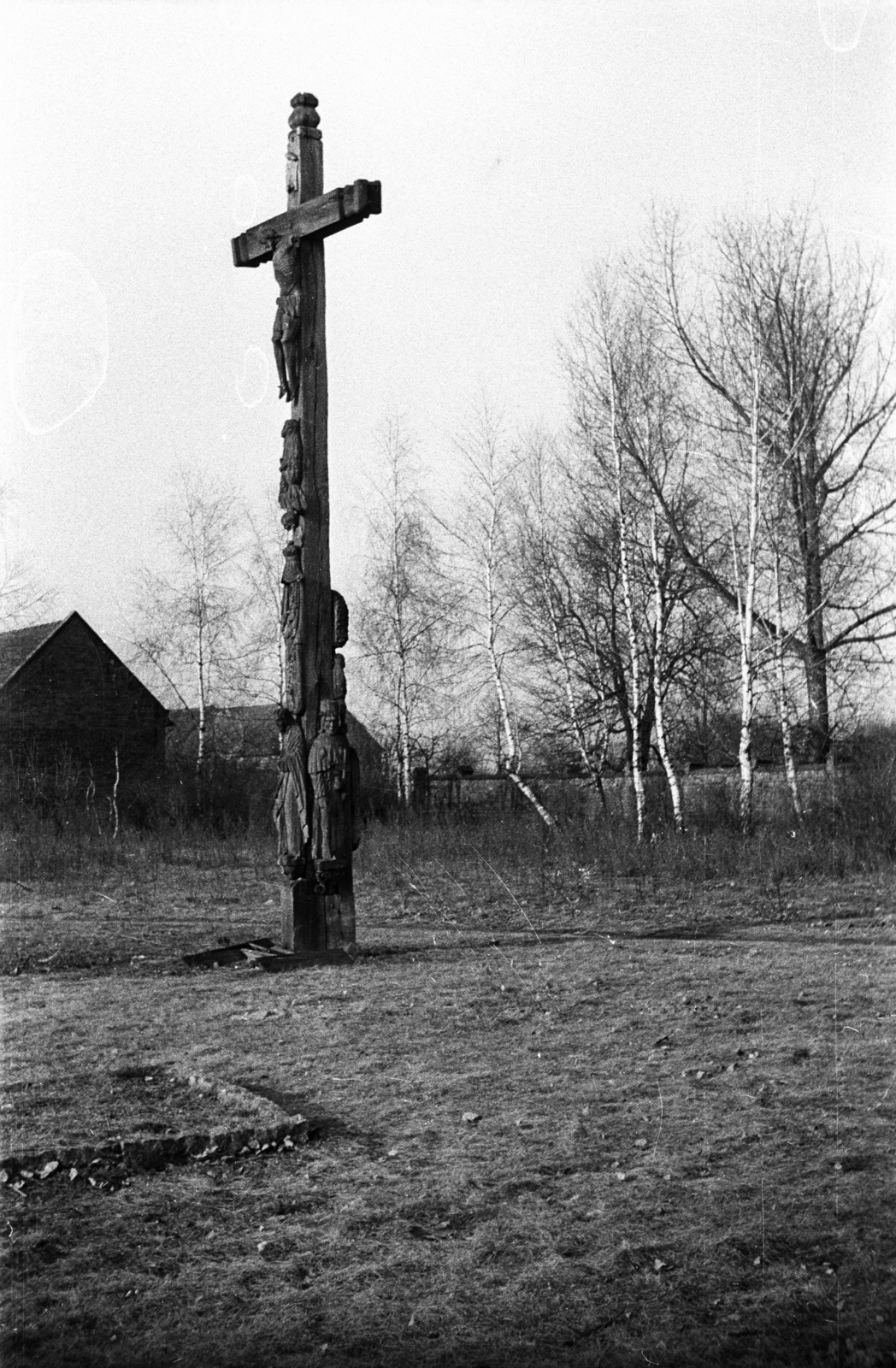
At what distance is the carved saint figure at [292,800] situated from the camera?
973 centimetres

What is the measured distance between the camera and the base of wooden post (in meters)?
9.64

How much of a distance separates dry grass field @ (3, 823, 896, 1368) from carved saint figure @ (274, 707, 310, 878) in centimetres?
89

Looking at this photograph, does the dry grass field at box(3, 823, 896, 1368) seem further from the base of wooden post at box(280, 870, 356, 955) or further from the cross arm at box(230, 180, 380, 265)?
the cross arm at box(230, 180, 380, 265)

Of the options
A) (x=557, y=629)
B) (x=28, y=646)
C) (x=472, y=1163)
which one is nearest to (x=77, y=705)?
(x=28, y=646)

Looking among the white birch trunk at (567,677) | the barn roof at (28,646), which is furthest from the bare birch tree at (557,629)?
the barn roof at (28,646)

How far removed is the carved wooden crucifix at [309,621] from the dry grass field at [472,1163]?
2.26 ft

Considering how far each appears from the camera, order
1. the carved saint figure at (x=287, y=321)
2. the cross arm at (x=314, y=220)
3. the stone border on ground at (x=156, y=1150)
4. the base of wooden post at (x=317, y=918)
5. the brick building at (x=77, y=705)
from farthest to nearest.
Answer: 1. the brick building at (x=77, y=705)
2. the carved saint figure at (x=287, y=321)
3. the base of wooden post at (x=317, y=918)
4. the cross arm at (x=314, y=220)
5. the stone border on ground at (x=156, y=1150)

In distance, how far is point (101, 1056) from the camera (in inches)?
253

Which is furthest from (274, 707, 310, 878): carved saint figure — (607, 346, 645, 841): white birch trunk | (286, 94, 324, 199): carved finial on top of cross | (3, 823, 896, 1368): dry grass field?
(607, 346, 645, 841): white birch trunk

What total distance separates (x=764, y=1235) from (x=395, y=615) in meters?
24.8

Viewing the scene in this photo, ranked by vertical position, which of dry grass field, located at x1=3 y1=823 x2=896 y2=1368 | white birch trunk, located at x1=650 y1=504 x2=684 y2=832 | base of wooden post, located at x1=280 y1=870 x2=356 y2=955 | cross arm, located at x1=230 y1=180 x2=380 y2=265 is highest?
cross arm, located at x1=230 y1=180 x2=380 y2=265

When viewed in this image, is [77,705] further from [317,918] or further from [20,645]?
[317,918]

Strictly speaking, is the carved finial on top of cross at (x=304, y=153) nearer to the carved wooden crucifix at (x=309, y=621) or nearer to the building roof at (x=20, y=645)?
the carved wooden crucifix at (x=309, y=621)

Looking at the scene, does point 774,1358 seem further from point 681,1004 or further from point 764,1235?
point 681,1004
